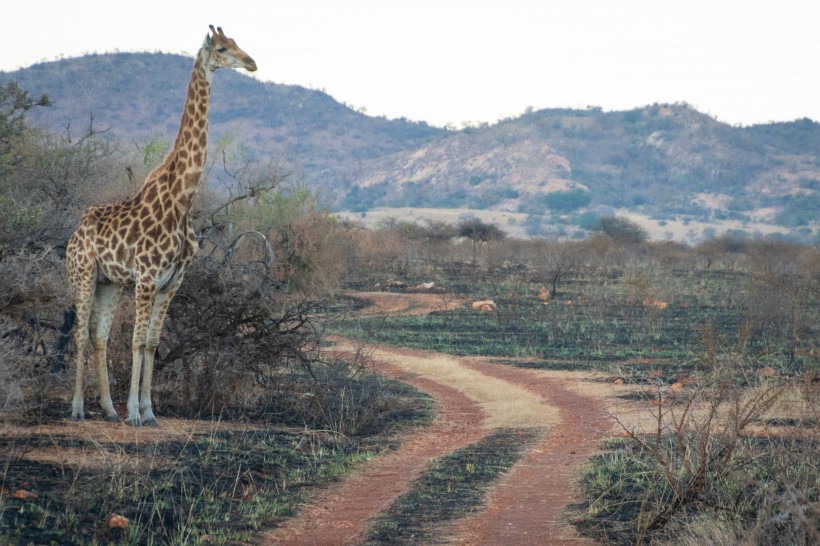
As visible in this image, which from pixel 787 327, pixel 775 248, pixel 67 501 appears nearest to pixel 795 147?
pixel 775 248

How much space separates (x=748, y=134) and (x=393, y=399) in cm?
11449

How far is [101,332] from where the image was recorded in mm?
9648

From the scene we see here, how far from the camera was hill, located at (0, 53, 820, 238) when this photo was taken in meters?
99.6

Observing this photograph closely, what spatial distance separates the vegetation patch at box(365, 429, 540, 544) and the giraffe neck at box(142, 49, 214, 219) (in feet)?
12.2

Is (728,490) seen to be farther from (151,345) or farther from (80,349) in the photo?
(80,349)

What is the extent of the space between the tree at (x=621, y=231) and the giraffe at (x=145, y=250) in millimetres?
46603

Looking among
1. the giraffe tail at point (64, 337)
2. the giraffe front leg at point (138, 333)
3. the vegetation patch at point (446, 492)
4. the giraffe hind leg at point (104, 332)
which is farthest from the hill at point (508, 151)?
the giraffe front leg at point (138, 333)

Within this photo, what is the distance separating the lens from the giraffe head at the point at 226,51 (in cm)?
991

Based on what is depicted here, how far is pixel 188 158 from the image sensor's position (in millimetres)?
9961

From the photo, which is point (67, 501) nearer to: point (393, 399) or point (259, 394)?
point (259, 394)

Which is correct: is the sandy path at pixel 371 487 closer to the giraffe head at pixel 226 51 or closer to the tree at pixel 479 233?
the giraffe head at pixel 226 51

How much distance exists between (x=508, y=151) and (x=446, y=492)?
10351 cm

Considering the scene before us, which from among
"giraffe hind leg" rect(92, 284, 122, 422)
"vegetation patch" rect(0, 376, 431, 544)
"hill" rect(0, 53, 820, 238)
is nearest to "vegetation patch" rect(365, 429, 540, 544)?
"vegetation patch" rect(0, 376, 431, 544)

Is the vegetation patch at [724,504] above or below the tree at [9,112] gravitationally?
below
